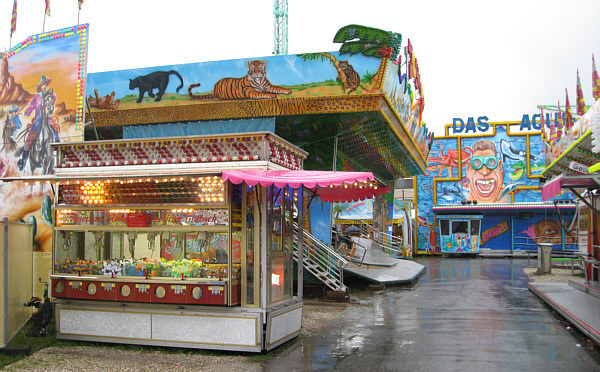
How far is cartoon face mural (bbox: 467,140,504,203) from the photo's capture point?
3469cm

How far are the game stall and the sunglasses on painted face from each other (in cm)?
2775

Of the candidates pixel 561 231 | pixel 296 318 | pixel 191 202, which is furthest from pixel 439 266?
pixel 191 202

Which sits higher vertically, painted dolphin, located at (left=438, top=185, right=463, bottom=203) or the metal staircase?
painted dolphin, located at (left=438, top=185, right=463, bottom=203)

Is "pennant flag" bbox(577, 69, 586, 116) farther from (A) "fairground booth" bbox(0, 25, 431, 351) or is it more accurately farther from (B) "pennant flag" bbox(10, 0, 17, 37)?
(B) "pennant flag" bbox(10, 0, 17, 37)

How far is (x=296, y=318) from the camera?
9.55m

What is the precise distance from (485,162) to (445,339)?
27542 millimetres

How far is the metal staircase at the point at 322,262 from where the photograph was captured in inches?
580

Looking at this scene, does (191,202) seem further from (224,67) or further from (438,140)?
(438,140)

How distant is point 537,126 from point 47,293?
32.3 meters

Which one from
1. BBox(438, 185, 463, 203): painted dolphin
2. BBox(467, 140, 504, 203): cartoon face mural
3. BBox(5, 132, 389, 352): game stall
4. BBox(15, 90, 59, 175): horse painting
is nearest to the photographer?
BBox(5, 132, 389, 352): game stall

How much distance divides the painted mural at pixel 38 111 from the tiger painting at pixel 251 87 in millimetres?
3931

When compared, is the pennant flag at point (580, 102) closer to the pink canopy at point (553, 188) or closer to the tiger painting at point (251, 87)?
the pink canopy at point (553, 188)

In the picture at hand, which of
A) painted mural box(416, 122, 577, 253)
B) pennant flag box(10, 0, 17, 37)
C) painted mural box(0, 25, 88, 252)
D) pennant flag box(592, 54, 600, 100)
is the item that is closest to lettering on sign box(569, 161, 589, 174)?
pennant flag box(592, 54, 600, 100)

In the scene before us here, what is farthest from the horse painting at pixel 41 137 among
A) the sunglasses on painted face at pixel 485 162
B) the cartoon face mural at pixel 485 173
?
the sunglasses on painted face at pixel 485 162
